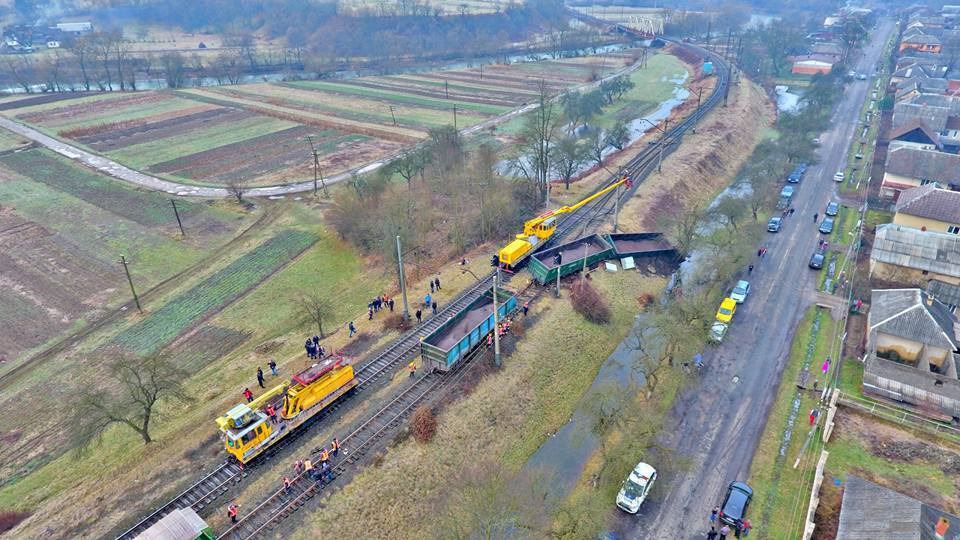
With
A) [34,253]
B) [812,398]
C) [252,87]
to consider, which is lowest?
[812,398]

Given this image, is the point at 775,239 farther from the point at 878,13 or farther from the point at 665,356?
the point at 878,13

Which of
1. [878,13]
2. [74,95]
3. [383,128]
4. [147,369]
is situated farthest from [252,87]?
[878,13]

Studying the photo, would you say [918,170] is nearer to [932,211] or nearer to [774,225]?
[932,211]

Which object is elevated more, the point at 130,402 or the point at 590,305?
the point at 130,402

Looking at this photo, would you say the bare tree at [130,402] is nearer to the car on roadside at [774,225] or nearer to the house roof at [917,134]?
the car on roadside at [774,225]

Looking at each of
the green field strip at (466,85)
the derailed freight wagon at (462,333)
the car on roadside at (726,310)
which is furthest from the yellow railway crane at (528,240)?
the green field strip at (466,85)

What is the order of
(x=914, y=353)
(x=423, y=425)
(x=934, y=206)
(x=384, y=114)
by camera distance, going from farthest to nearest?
(x=384, y=114)
(x=934, y=206)
(x=914, y=353)
(x=423, y=425)

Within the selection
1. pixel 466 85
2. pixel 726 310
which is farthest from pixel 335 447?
pixel 466 85
